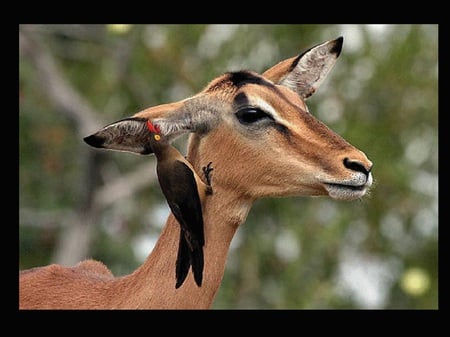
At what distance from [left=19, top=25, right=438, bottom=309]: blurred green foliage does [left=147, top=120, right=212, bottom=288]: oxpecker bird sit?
36.2 feet

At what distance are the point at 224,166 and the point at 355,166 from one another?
73 centimetres

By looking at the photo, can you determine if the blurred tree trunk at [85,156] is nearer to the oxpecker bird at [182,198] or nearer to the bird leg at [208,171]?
the bird leg at [208,171]

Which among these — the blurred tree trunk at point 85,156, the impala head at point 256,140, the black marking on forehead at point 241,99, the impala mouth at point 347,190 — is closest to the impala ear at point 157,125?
the impala head at point 256,140

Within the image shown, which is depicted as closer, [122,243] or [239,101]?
[239,101]

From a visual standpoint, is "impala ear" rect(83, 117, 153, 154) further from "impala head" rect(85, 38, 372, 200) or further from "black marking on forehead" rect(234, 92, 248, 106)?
"black marking on forehead" rect(234, 92, 248, 106)

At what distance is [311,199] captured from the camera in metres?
18.3

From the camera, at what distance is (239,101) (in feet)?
16.4

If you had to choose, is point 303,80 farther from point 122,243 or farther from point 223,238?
point 122,243

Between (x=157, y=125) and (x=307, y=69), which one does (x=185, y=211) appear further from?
(x=307, y=69)

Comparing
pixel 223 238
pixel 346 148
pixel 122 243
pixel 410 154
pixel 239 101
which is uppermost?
pixel 410 154

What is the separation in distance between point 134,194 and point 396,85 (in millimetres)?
5749
